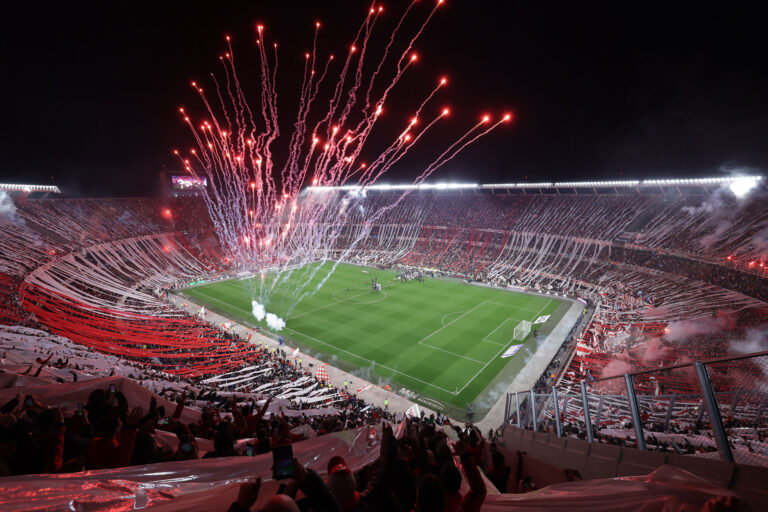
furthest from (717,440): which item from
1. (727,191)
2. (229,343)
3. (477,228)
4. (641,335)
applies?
(477,228)

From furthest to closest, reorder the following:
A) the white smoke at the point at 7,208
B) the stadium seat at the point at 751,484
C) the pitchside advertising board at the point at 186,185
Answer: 1. the pitchside advertising board at the point at 186,185
2. the white smoke at the point at 7,208
3. the stadium seat at the point at 751,484

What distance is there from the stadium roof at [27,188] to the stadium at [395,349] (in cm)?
23

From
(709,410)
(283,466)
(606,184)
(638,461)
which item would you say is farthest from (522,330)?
(606,184)

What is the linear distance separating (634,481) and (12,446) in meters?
5.21

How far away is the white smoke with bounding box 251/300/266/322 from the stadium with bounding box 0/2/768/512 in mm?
496

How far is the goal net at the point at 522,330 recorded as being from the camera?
80.0 feet

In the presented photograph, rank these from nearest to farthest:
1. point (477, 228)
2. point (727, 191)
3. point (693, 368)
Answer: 1. point (693, 368)
2. point (727, 191)
3. point (477, 228)

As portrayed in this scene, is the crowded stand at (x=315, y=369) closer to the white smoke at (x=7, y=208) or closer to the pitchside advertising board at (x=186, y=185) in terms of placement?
the white smoke at (x=7, y=208)

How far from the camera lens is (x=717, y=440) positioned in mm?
3021

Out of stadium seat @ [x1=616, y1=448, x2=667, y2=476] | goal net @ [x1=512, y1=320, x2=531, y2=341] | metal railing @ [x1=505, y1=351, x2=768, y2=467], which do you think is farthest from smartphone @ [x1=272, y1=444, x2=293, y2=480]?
goal net @ [x1=512, y1=320, x2=531, y2=341]

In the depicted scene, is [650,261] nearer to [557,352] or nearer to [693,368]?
[557,352]

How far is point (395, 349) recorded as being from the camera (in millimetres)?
23172

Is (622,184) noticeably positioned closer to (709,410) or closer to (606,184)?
(606,184)

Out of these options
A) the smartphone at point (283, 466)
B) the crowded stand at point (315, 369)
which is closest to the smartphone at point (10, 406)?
the crowded stand at point (315, 369)
